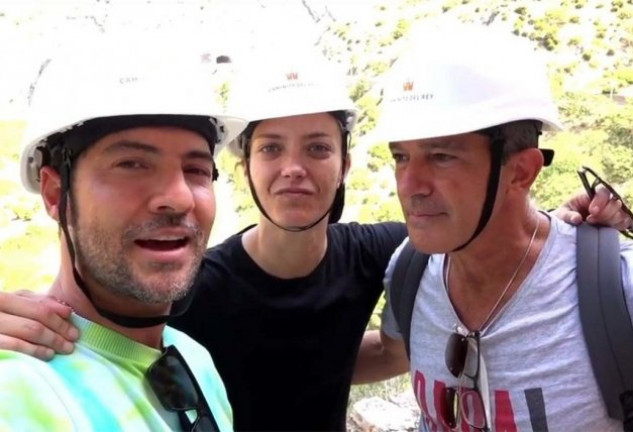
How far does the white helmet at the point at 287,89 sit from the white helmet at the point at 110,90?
36.5 inches

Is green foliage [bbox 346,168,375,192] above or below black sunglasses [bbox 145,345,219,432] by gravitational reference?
above

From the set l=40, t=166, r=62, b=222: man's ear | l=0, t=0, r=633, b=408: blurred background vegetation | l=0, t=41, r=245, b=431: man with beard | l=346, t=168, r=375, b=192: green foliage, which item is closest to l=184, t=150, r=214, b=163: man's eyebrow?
l=0, t=41, r=245, b=431: man with beard

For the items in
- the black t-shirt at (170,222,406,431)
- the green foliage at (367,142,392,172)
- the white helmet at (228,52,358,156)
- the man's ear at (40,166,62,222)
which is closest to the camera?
the man's ear at (40,166,62,222)

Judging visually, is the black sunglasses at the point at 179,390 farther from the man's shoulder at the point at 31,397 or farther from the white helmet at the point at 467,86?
the white helmet at the point at 467,86

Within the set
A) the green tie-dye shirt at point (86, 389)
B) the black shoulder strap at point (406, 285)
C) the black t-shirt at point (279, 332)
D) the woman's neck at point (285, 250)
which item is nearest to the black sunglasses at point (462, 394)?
the black shoulder strap at point (406, 285)

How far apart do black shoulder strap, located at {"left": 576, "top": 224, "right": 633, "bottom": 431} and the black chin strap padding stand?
29cm

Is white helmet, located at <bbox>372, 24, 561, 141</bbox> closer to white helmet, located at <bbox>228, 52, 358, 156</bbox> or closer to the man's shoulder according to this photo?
white helmet, located at <bbox>228, 52, 358, 156</bbox>

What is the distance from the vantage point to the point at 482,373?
1.71 m

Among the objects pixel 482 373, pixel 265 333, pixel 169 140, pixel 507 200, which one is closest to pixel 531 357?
pixel 482 373

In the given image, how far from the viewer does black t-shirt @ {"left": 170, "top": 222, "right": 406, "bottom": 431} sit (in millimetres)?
2199

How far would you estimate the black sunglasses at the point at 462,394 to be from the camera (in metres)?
1.72

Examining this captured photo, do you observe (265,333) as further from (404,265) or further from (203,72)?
(203,72)

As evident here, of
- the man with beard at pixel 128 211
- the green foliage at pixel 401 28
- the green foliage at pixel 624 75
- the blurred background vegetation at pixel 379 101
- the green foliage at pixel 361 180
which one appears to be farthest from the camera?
the green foliage at pixel 401 28

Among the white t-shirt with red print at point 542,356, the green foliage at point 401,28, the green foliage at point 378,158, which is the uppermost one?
the green foliage at point 401,28
